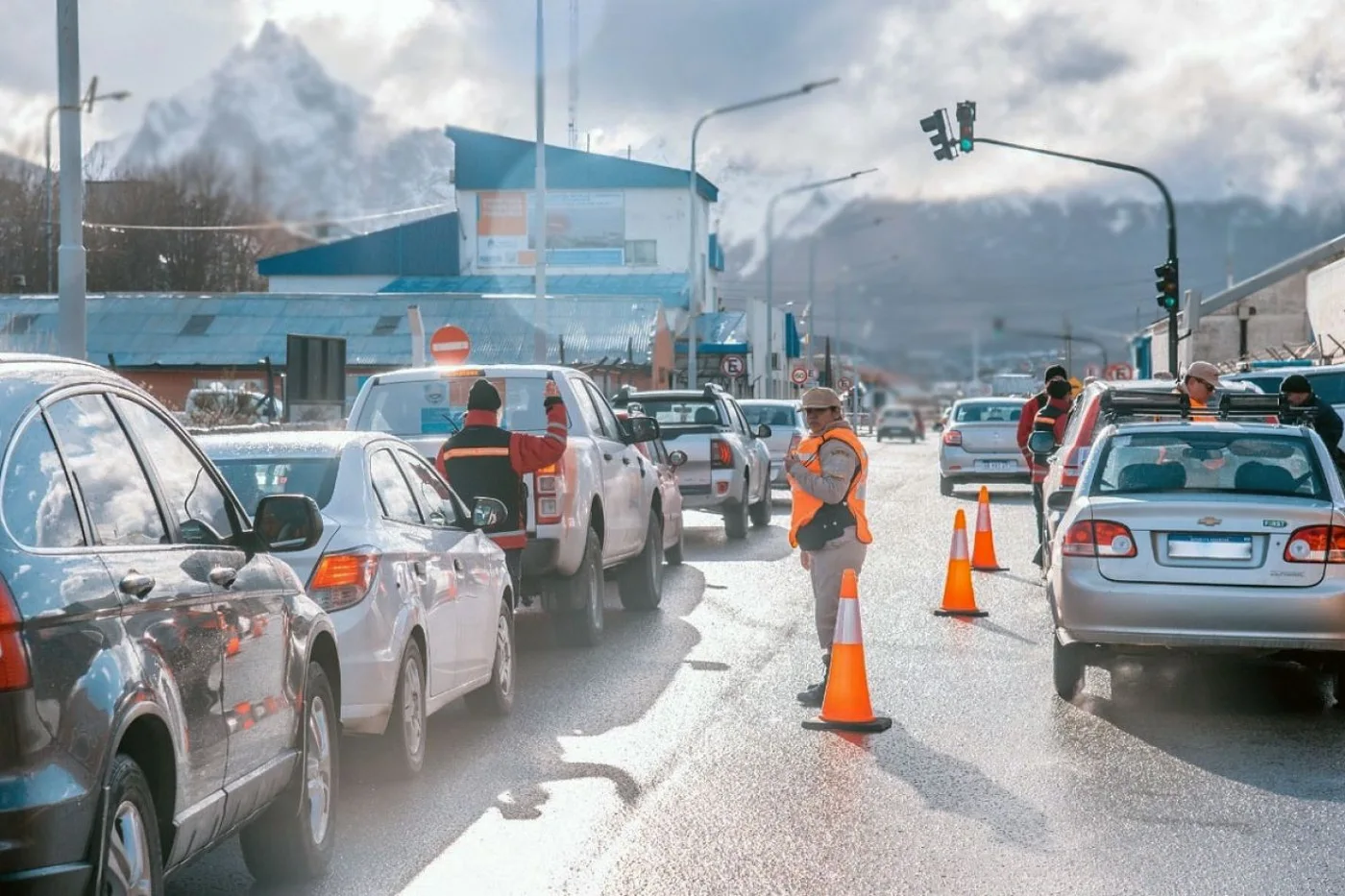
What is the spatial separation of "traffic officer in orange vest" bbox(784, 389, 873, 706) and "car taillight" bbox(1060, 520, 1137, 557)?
1.11m

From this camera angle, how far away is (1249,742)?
1009 cm

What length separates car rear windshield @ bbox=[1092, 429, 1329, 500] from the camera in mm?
11320

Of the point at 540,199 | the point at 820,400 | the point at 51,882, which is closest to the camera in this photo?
the point at 51,882

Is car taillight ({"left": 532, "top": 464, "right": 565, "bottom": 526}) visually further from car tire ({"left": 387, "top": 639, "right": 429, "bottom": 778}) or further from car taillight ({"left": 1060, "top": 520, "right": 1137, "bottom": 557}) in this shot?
car tire ({"left": 387, "top": 639, "right": 429, "bottom": 778})

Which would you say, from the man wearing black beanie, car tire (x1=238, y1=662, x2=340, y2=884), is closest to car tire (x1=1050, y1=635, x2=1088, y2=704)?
car tire (x1=238, y1=662, x2=340, y2=884)

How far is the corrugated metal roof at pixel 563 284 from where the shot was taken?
76375 millimetres

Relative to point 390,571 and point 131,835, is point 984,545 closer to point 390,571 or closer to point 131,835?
point 390,571

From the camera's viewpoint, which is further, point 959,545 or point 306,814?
point 959,545

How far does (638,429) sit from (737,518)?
29.0ft

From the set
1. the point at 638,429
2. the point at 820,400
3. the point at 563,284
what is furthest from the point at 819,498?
the point at 563,284

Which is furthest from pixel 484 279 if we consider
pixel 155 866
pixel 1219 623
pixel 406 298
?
pixel 155 866

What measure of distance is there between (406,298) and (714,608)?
43.4 meters

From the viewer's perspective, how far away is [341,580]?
8.47m

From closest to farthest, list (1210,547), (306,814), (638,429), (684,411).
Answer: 1. (306,814)
2. (1210,547)
3. (638,429)
4. (684,411)
